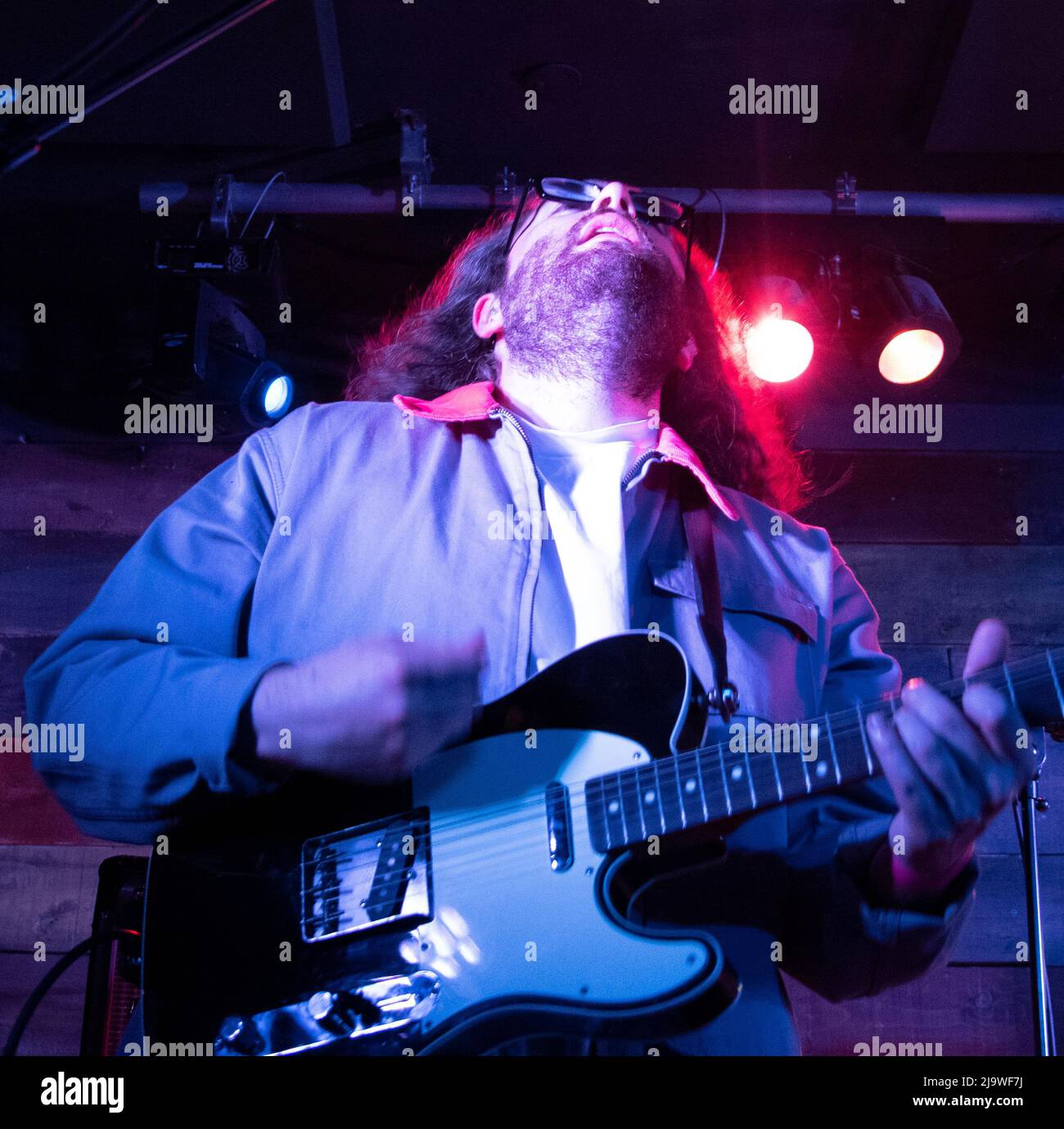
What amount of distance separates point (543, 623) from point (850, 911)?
491 millimetres

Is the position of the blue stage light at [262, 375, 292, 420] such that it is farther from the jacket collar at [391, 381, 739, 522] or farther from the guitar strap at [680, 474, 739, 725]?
the guitar strap at [680, 474, 739, 725]

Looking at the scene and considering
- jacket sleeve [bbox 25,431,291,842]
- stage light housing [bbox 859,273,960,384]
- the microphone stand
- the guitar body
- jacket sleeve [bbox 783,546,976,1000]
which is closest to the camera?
the guitar body

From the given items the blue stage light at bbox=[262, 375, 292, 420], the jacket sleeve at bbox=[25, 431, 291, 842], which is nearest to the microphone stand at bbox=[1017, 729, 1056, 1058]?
the jacket sleeve at bbox=[25, 431, 291, 842]

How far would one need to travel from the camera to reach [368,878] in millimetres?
968

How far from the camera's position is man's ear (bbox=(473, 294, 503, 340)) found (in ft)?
5.36

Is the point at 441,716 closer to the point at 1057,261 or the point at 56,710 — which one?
the point at 56,710

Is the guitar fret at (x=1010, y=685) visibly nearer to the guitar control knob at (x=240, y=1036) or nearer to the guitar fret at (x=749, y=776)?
the guitar fret at (x=749, y=776)

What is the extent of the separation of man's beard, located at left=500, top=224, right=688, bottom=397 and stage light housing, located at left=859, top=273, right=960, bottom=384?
351mm

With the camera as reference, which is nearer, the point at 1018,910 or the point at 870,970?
the point at 870,970

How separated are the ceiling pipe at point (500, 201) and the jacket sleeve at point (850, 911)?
0.96 metres

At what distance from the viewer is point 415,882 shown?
97cm

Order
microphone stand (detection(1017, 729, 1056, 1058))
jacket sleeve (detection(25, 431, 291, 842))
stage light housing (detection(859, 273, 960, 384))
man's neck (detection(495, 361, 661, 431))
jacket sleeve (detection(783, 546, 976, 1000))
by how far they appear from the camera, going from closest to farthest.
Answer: jacket sleeve (detection(25, 431, 291, 842)) → jacket sleeve (detection(783, 546, 976, 1000)) → microphone stand (detection(1017, 729, 1056, 1058)) → man's neck (detection(495, 361, 661, 431)) → stage light housing (detection(859, 273, 960, 384))
